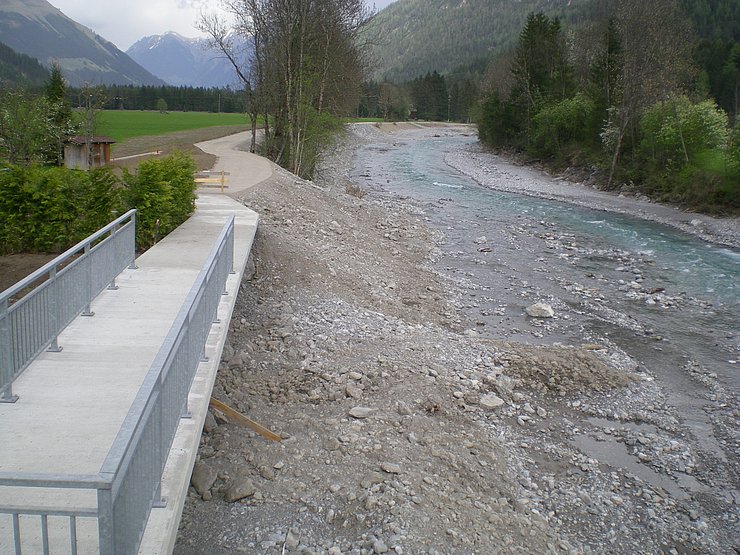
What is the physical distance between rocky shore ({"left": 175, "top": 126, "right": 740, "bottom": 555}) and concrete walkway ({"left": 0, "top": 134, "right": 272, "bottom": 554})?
1.26 metres

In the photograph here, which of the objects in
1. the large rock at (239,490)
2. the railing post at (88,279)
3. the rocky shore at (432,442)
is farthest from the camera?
the railing post at (88,279)

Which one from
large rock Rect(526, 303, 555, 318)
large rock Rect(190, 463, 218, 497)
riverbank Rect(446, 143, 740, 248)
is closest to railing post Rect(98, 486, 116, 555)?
large rock Rect(190, 463, 218, 497)

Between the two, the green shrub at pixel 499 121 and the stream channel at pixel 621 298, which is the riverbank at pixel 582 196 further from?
the green shrub at pixel 499 121

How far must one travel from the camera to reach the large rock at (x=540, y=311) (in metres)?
15.1

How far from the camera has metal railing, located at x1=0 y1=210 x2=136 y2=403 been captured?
613 centimetres

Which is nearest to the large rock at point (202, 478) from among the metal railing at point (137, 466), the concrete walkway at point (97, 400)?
the concrete walkway at point (97, 400)

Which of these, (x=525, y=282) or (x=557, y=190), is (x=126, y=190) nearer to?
(x=525, y=282)

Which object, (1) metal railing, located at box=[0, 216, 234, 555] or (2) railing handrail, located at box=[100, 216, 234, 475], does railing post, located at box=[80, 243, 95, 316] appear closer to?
(2) railing handrail, located at box=[100, 216, 234, 475]

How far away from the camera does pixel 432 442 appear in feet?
28.5

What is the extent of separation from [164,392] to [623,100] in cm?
3859

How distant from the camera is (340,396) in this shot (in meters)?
9.83

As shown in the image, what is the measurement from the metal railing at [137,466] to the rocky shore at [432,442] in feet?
5.70

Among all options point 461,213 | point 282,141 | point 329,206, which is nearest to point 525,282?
point 329,206

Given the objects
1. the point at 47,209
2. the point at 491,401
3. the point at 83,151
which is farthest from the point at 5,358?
the point at 83,151
